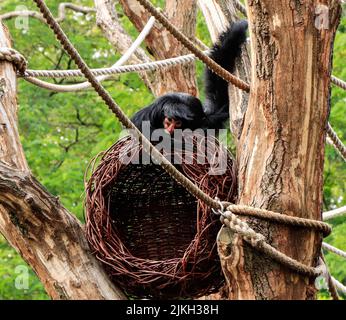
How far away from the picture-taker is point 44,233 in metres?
3.38

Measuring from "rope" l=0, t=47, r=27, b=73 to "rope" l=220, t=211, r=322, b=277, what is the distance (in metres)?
1.51

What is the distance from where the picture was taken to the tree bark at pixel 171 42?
18.6ft

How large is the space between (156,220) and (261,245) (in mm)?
920

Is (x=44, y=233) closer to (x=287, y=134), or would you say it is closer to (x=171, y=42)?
(x=287, y=134)

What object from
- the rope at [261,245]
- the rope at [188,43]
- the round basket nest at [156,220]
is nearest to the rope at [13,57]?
the round basket nest at [156,220]

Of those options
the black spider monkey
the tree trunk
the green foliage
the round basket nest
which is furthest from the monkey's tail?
the green foliage

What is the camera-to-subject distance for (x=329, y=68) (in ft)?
9.90

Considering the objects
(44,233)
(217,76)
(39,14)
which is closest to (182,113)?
(217,76)

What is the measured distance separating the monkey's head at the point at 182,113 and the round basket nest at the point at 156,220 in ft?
2.41

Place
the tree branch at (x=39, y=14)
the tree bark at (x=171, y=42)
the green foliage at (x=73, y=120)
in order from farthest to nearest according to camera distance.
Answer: the green foliage at (x=73, y=120) → the tree branch at (x=39, y=14) → the tree bark at (x=171, y=42)

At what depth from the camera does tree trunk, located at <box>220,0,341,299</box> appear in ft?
9.66

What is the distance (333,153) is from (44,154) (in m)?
3.69

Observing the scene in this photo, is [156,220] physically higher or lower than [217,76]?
lower

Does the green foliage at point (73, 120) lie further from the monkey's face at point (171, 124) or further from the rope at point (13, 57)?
the rope at point (13, 57)
